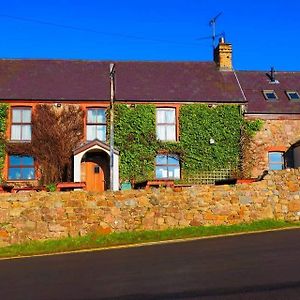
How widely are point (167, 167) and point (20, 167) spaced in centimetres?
832

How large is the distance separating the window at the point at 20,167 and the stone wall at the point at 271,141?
1263cm

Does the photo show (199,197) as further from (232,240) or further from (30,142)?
(30,142)

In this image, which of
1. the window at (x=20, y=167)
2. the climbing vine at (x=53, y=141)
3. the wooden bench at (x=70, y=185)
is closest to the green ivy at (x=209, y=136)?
the climbing vine at (x=53, y=141)

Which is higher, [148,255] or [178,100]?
[178,100]

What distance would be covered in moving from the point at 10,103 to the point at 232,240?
646 inches

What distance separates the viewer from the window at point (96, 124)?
1058 inches

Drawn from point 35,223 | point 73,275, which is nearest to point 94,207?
point 35,223

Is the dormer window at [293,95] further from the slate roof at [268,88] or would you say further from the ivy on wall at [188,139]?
the ivy on wall at [188,139]

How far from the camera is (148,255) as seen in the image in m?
12.4

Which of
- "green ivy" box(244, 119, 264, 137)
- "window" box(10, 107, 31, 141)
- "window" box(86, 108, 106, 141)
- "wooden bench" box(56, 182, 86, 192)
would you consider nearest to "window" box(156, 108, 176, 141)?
"window" box(86, 108, 106, 141)

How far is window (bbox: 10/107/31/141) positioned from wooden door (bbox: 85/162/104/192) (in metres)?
3.82

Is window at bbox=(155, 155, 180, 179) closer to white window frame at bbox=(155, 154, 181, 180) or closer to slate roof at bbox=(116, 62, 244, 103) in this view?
white window frame at bbox=(155, 154, 181, 180)

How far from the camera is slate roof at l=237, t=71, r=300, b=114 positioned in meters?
28.4

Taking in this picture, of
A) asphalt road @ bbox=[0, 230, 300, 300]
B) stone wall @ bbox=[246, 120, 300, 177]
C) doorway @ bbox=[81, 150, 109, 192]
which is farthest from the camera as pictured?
stone wall @ bbox=[246, 120, 300, 177]
